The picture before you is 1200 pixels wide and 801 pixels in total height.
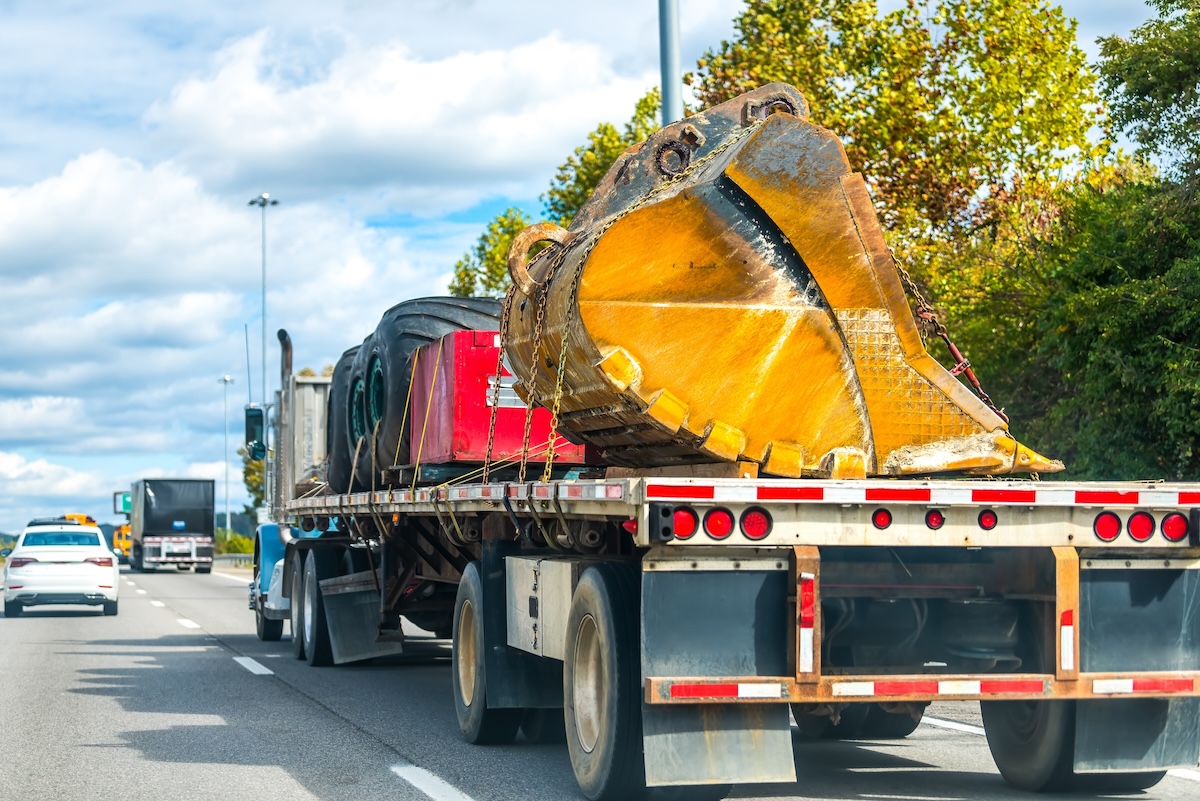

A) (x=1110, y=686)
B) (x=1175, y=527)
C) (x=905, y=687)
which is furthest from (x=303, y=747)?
(x=1175, y=527)

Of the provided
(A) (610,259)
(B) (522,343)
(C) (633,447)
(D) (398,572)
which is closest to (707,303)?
(A) (610,259)

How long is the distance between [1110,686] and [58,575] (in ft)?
70.7

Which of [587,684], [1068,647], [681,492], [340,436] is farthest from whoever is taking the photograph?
[340,436]

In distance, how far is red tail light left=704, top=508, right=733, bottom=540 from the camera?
676 cm

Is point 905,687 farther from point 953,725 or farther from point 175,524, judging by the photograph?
point 175,524

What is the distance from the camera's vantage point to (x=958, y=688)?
22.9 ft

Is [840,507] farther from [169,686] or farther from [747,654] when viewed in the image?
[169,686]

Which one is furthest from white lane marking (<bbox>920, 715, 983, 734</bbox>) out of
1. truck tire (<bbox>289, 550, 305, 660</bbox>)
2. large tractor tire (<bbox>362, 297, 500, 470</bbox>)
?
truck tire (<bbox>289, 550, 305, 660</bbox>)

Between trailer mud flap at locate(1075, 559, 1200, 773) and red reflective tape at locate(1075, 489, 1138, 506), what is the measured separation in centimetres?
29

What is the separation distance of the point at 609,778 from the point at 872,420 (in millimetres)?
2239

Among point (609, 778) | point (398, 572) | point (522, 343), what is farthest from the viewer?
point (398, 572)

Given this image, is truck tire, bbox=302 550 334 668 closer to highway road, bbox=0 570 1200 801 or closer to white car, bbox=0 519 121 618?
highway road, bbox=0 570 1200 801

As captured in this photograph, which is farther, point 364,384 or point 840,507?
point 364,384

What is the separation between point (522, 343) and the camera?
9.66 meters
